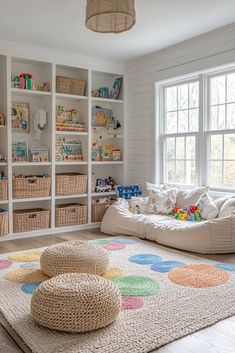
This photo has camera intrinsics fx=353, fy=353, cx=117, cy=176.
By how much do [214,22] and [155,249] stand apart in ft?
8.45

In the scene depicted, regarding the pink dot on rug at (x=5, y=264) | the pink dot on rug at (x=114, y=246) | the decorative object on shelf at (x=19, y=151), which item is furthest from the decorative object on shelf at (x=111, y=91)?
the pink dot on rug at (x=5, y=264)

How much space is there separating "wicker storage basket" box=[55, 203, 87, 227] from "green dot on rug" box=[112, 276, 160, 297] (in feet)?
7.29

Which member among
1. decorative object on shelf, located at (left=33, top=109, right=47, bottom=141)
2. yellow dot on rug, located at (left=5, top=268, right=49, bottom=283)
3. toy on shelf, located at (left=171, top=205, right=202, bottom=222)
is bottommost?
yellow dot on rug, located at (left=5, top=268, right=49, bottom=283)

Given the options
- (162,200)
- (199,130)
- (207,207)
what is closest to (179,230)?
(207,207)

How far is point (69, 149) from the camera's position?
17.2 feet

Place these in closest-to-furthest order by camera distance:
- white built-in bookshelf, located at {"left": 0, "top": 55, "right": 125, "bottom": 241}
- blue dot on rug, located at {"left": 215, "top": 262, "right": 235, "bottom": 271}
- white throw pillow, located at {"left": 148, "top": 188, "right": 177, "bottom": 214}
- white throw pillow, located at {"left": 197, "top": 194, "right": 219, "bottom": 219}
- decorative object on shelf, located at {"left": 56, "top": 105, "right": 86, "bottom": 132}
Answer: blue dot on rug, located at {"left": 215, "top": 262, "right": 235, "bottom": 271}
white throw pillow, located at {"left": 197, "top": 194, "right": 219, "bottom": 219}
white built-in bookshelf, located at {"left": 0, "top": 55, "right": 125, "bottom": 241}
white throw pillow, located at {"left": 148, "top": 188, "right": 177, "bottom": 214}
decorative object on shelf, located at {"left": 56, "top": 105, "right": 86, "bottom": 132}

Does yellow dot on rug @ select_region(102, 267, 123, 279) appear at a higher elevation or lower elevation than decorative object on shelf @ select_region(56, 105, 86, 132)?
lower

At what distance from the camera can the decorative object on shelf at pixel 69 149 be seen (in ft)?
16.8

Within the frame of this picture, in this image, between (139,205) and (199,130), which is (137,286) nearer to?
(139,205)

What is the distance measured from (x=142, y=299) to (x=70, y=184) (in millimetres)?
2783

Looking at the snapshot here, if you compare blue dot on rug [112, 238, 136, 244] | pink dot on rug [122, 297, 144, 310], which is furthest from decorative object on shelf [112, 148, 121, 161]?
pink dot on rug [122, 297, 144, 310]

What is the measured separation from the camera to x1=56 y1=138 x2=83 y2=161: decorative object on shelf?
5.13m

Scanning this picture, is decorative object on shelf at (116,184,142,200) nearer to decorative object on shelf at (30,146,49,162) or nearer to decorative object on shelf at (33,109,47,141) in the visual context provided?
decorative object on shelf at (30,146,49,162)

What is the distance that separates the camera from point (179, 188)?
4.82 metres
